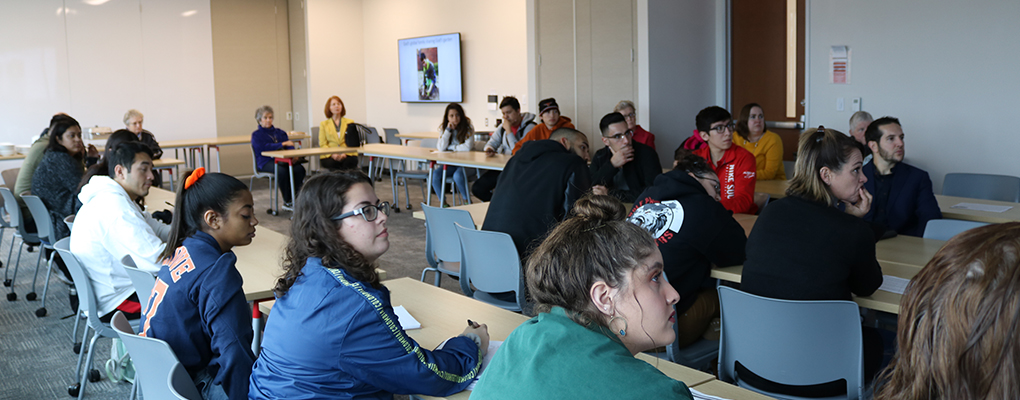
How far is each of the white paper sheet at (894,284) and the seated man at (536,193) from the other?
1.35 m

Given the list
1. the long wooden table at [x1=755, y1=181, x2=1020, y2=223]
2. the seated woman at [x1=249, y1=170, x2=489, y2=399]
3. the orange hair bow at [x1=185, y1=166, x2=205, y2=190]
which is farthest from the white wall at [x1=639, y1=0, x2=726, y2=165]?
the seated woman at [x1=249, y1=170, x2=489, y2=399]

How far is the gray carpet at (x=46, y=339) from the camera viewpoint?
349 cm

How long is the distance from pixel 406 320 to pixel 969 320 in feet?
5.71

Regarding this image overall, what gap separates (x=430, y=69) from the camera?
10.6m

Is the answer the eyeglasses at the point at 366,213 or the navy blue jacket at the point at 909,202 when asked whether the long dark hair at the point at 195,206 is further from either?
the navy blue jacket at the point at 909,202

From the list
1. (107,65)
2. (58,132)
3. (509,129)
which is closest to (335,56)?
(107,65)

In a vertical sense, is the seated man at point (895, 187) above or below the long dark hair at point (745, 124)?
below

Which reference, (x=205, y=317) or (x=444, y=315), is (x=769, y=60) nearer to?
(x=444, y=315)

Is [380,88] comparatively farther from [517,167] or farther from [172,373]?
[172,373]

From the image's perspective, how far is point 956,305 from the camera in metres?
0.87

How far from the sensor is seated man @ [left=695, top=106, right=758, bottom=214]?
4.37 metres

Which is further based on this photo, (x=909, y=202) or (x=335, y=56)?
(x=335, y=56)

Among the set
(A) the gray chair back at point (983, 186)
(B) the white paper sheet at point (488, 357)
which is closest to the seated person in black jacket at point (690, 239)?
(B) the white paper sheet at point (488, 357)

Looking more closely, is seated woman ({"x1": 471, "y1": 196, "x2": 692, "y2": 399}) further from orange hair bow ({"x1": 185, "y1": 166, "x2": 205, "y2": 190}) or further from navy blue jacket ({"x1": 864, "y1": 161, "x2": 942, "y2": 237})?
navy blue jacket ({"x1": 864, "y1": 161, "x2": 942, "y2": 237})
